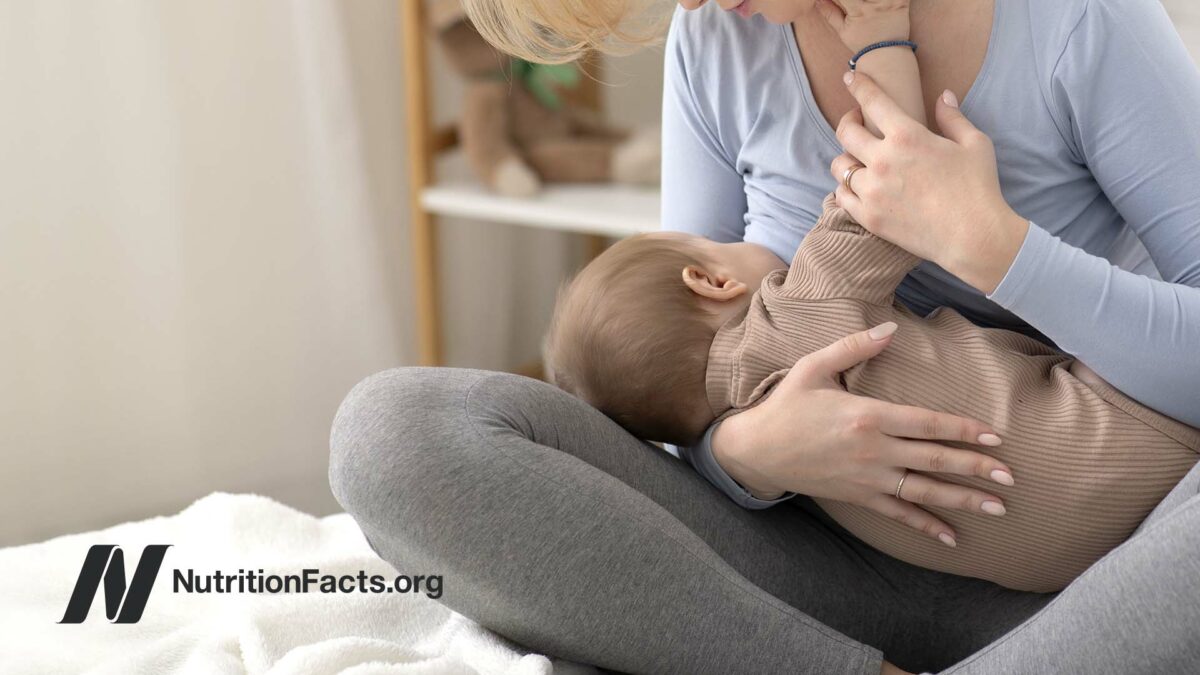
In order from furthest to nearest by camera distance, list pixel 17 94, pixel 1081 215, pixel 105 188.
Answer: pixel 105 188, pixel 17 94, pixel 1081 215

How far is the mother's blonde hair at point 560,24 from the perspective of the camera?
112 centimetres

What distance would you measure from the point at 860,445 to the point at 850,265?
0.15 metres

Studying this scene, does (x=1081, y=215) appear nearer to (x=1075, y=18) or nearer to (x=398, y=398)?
(x=1075, y=18)

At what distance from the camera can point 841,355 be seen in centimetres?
95

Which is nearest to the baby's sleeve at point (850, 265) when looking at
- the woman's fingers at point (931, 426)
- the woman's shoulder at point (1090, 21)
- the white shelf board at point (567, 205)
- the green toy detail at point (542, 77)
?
the woman's fingers at point (931, 426)

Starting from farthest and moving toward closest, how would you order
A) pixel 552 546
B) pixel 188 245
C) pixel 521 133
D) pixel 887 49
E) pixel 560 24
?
pixel 521 133 < pixel 188 245 < pixel 560 24 < pixel 887 49 < pixel 552 546

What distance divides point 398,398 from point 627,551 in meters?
0.22

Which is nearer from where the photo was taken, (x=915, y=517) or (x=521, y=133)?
(x=915, y=517)

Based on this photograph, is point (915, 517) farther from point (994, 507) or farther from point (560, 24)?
point (560, 24)

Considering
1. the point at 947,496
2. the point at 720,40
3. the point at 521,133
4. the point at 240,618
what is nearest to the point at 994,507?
Answer: the point at 947,496

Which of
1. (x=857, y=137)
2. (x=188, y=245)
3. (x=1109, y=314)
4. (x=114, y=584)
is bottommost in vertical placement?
(x=114, y=584)

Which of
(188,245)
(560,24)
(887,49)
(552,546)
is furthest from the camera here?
(188,245)

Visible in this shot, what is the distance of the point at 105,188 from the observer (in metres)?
1.89

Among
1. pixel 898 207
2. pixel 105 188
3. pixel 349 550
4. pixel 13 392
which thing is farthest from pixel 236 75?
pixel 898 207
